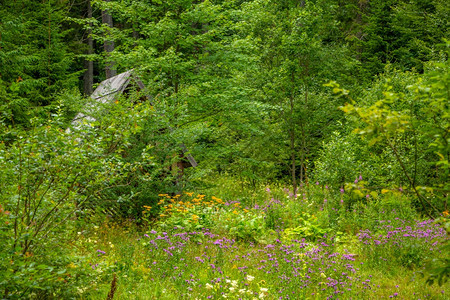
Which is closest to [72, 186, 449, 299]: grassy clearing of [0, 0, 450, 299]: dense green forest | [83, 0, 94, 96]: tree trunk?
[0, 0, 450, 299]: dense green forest

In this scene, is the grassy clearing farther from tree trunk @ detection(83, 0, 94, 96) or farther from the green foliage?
tree trunk @ detection(83, 0, 94, 96)

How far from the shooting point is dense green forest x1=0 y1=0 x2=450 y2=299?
11.9ft

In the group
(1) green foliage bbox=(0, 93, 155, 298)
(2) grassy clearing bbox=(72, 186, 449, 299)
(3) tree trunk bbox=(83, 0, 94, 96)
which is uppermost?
(3) tree trunk bbox=(83, 0, 94, 96)

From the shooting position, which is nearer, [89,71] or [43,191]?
[43,191]

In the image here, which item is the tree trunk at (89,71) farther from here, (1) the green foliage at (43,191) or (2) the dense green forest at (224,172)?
(1) the green foliage at (43,191)

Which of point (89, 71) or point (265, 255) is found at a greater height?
point (89, 71)

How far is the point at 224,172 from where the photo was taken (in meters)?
14.3

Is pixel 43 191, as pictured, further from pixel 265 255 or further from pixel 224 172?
pixel 224 172

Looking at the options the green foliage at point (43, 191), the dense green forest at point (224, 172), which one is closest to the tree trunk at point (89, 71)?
the dense green forest at point (224, 172)

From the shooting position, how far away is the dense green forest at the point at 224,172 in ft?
11.9

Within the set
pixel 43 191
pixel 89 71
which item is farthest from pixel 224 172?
pixel 89 71

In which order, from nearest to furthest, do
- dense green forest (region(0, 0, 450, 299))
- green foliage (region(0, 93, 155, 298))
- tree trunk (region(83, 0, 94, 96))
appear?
green foliage (region(0, 93, 155, 298))
dense green forest (region(0, 0, 450, 299))
tree trunk (region(83, 0, 94, 96))

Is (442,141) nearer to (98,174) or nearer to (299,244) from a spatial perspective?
(98,174)

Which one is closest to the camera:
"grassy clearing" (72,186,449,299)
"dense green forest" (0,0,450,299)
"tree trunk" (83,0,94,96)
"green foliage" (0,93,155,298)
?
"green foliage" (0,93,155,298)
